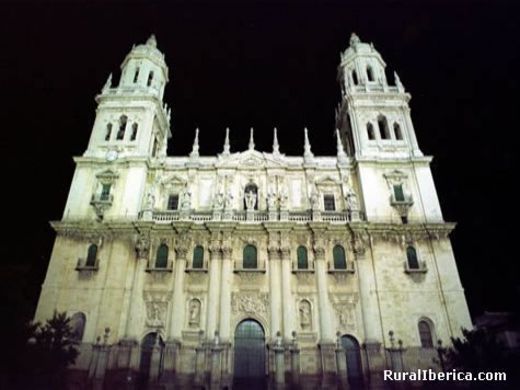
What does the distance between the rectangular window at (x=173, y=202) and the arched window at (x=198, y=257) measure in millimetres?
4349

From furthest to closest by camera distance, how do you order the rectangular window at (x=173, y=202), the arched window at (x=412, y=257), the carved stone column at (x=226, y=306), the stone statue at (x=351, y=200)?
the rectangular window at (x=173, y=202) < the stone statue at (x=351, y=200) < the arched window at (x=412, y=257) < the carved stone column at (x=226, y=306)

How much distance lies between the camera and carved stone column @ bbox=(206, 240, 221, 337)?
2356 centimetres

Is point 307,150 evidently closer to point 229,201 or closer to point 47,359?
point 229,201

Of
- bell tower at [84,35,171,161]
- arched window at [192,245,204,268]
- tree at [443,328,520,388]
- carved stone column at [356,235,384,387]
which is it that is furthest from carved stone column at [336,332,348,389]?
bell tower at [84,35,171,161]

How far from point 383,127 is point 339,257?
42.9 ft

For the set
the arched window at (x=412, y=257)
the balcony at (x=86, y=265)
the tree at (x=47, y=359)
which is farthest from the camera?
the arched window at (x=412, y=257)

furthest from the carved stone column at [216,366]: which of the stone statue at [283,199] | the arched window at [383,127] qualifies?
the arched window at [383,127]

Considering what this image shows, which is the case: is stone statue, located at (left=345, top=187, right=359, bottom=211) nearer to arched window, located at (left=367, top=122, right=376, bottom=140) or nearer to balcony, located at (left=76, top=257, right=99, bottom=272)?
arched window, located at (left=367, top=122, right=376, bottom=140)

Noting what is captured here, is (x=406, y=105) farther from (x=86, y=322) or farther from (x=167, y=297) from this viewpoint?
(x=86, y=322)

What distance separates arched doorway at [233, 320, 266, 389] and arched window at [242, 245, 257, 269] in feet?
12.2

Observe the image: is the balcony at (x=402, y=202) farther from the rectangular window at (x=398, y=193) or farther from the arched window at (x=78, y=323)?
the arched window at (x=78, y=323)

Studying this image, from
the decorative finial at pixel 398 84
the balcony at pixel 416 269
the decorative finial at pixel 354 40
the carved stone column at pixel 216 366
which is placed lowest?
the carved stone column at pixel 216 366

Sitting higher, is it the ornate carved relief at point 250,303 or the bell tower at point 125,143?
the bell tower at point 125,143

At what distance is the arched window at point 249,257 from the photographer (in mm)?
25909
